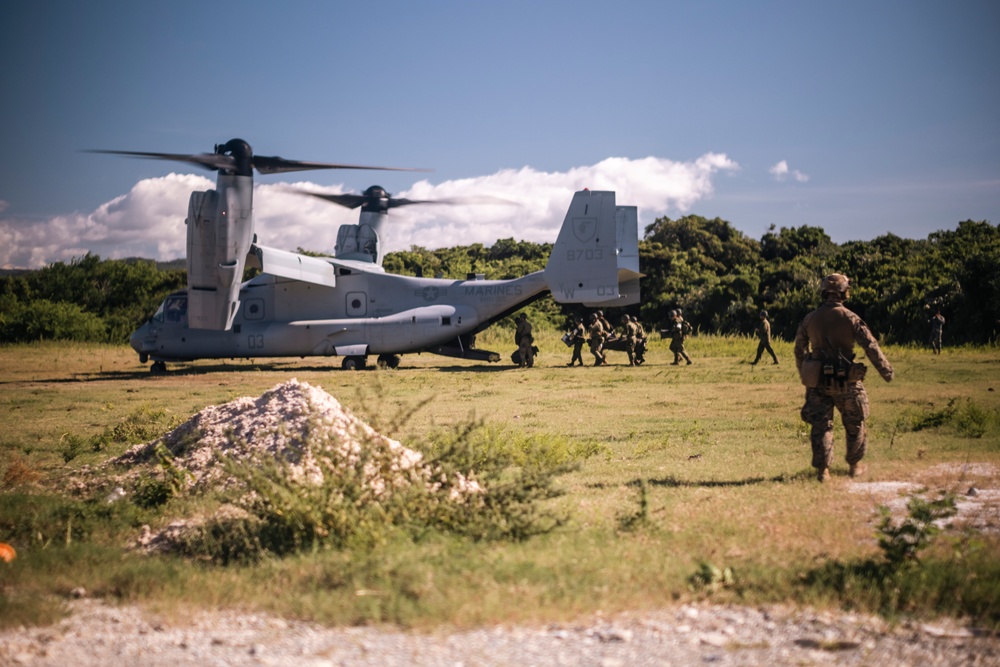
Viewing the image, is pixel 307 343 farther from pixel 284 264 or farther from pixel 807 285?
pixel 807 285

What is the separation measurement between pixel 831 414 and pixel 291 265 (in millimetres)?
17415

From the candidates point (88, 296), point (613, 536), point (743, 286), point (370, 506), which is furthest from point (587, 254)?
point (88, 296)

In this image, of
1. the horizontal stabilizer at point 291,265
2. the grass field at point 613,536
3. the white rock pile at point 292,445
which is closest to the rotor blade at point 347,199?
the horizontal stabilizer at point 291,265

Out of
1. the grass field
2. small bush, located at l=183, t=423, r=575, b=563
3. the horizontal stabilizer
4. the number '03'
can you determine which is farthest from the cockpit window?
small bush, located at l=183, t=423, r=575, b=563

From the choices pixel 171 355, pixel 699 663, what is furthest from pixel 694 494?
pixel 171 355

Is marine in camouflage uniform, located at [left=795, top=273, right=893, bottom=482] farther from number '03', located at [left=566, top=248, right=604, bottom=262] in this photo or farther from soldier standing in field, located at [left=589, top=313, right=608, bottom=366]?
soldier standing in field, located at [left=589, top=313, right=608, bottom=366]

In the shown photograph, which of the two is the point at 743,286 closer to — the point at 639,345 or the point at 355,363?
the point at 639,345

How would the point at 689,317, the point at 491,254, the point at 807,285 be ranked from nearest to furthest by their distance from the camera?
1. the point at 807,285
2. the point at 689,317
3. the point at 491,254

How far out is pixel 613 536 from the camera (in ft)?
18.7

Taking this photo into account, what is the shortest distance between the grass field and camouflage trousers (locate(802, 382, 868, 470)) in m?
0.27

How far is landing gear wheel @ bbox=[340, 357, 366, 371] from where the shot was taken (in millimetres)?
23109

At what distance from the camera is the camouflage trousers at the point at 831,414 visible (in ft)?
23.7

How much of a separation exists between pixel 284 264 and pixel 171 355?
4236mm

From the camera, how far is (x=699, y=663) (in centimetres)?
371
